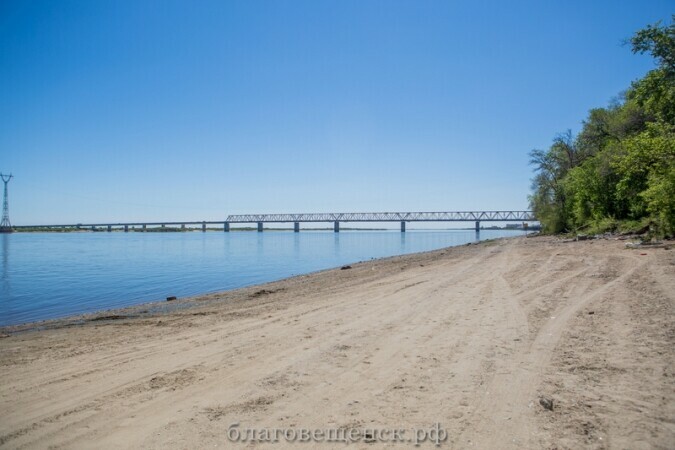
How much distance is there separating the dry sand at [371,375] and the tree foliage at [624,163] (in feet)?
44.4

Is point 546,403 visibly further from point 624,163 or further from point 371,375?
point 624,163

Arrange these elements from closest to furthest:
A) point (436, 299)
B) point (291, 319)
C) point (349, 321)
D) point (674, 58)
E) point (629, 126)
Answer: point (349, 321) < point (291, 319) < point (436, 299) < point (674, 58) < point (629, 126)

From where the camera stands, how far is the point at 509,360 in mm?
5602

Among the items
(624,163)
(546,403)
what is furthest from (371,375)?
(624,163)

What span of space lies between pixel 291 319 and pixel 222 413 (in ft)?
15.9

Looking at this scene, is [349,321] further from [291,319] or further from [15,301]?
[15,301]

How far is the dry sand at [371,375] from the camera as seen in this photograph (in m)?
3.88

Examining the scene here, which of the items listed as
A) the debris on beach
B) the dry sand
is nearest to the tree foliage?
the dry sand

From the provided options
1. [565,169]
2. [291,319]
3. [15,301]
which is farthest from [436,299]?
[565,169]

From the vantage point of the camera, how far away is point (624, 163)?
19094 mm

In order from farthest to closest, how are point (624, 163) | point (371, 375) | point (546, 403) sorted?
point (624, 163) → point (371, 375) → point (546, 403)

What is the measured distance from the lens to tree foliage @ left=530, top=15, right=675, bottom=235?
Result: 747 inches

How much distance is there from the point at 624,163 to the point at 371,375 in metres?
20.6

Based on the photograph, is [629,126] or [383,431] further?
[629,126]
